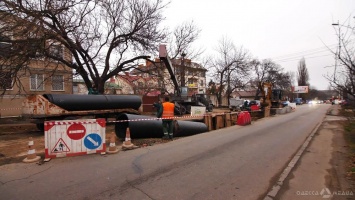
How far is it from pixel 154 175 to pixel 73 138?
126 inches

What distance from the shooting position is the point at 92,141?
7.70 meters

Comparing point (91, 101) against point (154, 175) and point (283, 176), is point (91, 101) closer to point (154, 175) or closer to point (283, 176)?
point (154, 175)

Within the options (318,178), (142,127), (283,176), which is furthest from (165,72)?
(318,178)

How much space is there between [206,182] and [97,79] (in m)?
16.2

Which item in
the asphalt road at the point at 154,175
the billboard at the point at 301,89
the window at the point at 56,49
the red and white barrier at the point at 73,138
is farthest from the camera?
the billboard at the point at 301,89

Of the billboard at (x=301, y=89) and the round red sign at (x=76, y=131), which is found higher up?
the billboard at (x=301, y=89)

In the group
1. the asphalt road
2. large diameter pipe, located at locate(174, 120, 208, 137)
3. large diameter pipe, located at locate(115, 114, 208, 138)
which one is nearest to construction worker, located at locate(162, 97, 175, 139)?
large diameter pipe, located at locate(115, 114, 208, 138)

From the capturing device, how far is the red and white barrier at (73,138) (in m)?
7.09

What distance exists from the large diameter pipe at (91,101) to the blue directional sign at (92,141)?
6.04 m

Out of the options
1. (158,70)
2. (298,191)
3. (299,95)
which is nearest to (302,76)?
(299,95)

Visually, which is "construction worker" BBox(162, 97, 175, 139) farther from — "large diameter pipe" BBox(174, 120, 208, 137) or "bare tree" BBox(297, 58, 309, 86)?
"bare tree" BBox(297, 58, 309, 86)

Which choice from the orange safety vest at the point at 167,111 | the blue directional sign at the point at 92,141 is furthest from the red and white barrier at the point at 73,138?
the orange safety vest at the point at 167,111

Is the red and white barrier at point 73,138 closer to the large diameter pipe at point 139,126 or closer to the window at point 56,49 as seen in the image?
the large diameter pipe at point 139,126

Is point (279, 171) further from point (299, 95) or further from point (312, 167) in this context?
point (299, 95)
